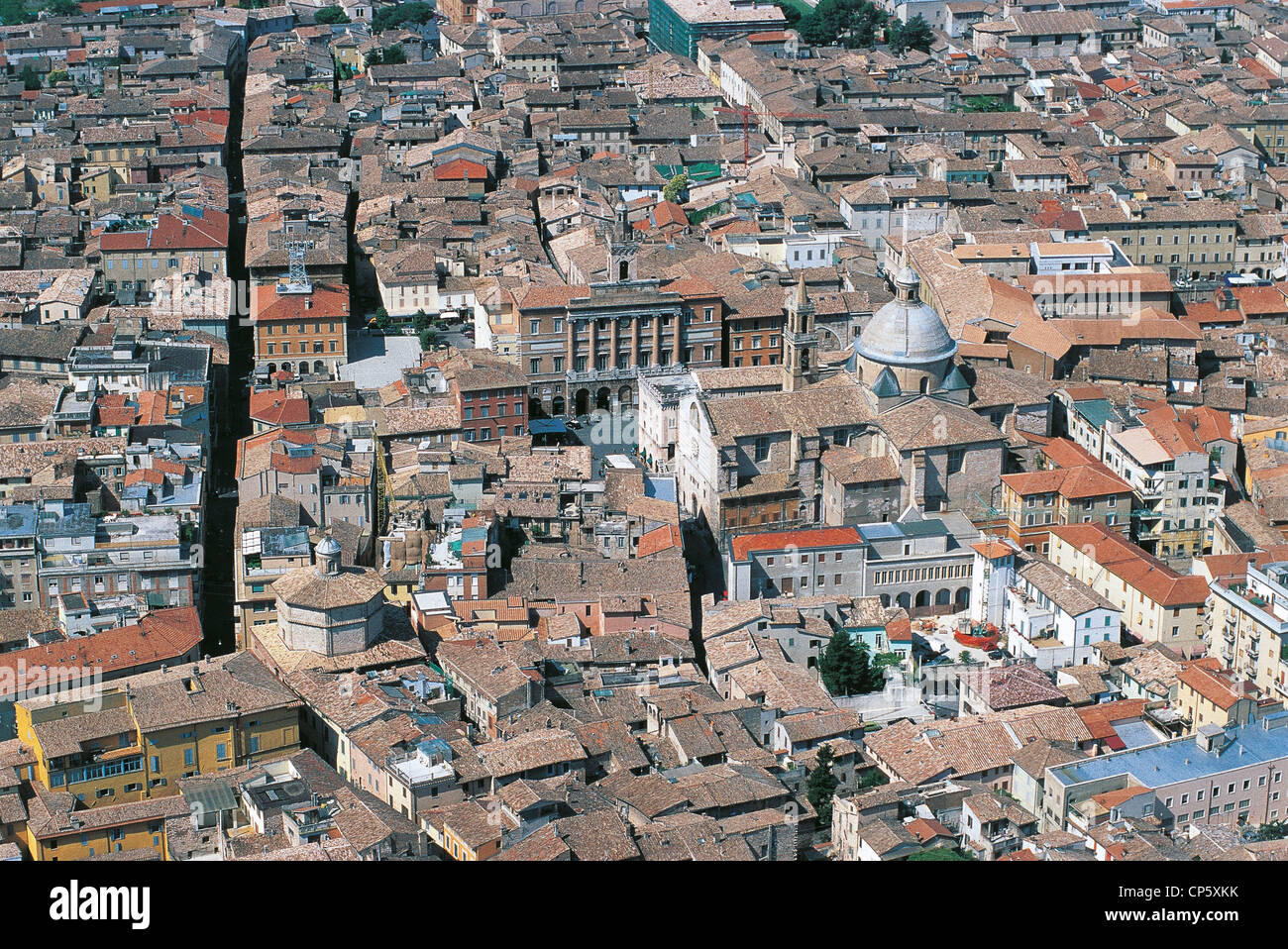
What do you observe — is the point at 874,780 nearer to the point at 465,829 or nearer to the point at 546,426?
the point at 465,829

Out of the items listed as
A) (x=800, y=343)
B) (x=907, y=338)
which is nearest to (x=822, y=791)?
(x=907, y=338)

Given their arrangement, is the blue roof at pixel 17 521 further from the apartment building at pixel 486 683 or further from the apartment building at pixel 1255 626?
the apartment building at pixel 1255 626

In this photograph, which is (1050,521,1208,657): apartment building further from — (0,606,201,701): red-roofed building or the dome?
(0,606,201,701): red-roofed building

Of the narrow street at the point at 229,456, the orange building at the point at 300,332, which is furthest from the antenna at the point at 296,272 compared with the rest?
the narrow street at the point at 229,456

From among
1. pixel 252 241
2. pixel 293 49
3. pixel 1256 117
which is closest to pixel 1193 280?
pixel 1256 117

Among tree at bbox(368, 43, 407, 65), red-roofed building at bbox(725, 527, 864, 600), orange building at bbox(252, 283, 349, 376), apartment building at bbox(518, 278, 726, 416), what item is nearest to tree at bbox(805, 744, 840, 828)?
red-roofed building at bbox(725, 527, 864, 600)
